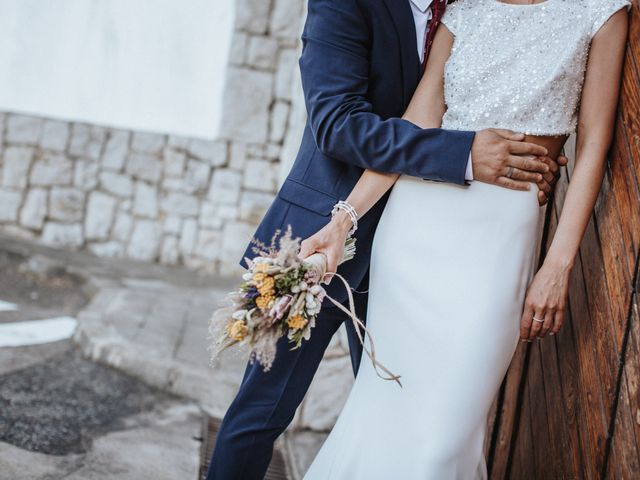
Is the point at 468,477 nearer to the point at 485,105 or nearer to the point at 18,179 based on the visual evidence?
the point at 485,105

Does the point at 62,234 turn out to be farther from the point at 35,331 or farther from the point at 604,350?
the point at 604,350

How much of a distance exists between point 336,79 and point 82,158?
5.87m

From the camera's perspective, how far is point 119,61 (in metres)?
7.52

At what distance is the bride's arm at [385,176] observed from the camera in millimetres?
1853

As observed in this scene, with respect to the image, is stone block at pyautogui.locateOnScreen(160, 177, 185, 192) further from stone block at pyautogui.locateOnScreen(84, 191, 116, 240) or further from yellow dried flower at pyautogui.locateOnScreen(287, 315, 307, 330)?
yellow dried flower at pyautogui.locateOnScreen(287, 315, 307, 330)

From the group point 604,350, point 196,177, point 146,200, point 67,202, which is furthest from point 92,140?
point 604,350

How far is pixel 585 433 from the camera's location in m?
1.84

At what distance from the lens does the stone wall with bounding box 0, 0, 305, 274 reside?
7105 millimetres

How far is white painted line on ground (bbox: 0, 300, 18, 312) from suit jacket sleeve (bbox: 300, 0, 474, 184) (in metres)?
3.87

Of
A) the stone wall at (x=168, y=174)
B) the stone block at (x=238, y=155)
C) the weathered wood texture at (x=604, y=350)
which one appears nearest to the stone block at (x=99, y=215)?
the stone wall at (x=168, y=174)

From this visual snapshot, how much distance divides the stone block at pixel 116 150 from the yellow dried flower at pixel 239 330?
5962mm

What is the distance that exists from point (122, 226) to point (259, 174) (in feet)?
4.60

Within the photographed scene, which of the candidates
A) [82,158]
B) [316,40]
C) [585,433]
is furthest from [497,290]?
[82,158]

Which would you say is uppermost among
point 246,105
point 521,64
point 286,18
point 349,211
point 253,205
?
point 286,18
